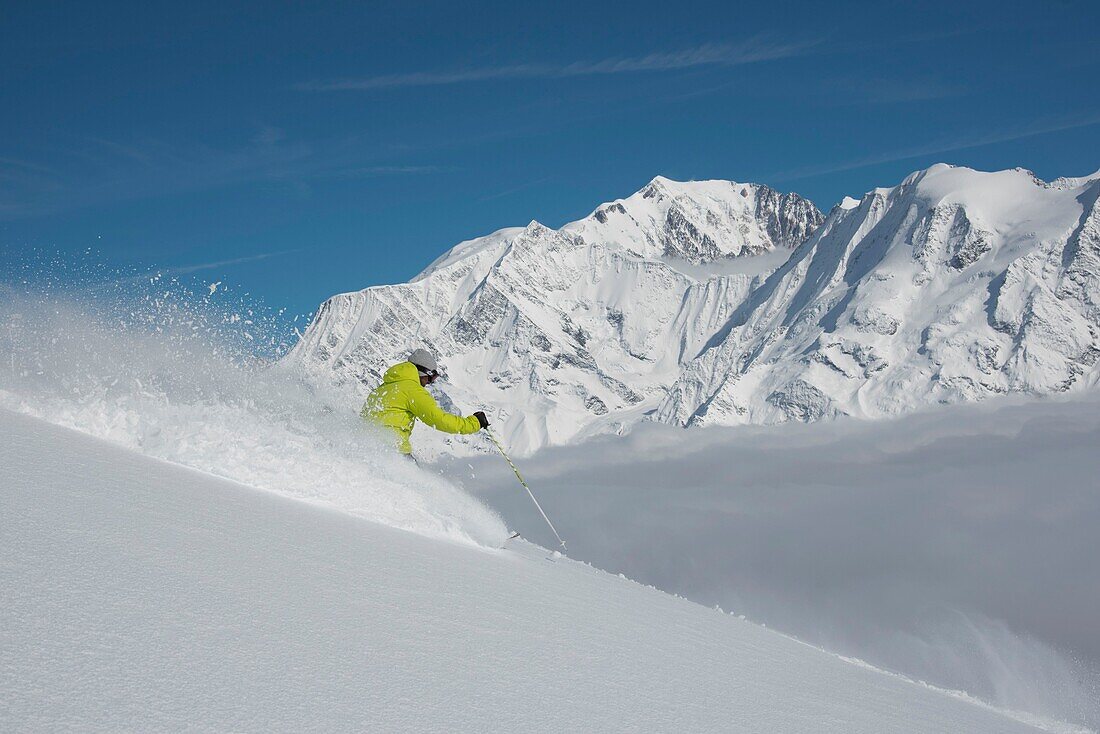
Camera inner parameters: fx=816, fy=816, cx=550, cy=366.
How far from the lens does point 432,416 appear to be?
10.9 metres

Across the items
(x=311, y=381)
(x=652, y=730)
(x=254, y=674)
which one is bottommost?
(x=652, y=730)

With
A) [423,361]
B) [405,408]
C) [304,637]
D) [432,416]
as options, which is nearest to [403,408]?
[405,408]

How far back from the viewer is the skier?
10938 millimetres

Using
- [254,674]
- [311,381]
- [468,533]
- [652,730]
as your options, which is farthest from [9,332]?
[652,730]

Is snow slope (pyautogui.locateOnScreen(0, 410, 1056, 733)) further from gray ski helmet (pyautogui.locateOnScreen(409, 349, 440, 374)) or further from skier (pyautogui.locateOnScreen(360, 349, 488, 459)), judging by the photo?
gray ski helmet (pyautogui.locateOnScreen(409, 349, 440, 374))

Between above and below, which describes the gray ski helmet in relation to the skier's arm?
above

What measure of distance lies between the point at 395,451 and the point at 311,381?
281 centimetres

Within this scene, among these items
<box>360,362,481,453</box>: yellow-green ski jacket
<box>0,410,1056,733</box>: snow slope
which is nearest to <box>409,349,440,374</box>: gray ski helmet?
<box>360,362,481,453</box>: yellow-green ski jacket

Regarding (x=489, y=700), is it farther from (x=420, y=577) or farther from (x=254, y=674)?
(x=420, y=577)

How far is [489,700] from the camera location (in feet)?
11.9

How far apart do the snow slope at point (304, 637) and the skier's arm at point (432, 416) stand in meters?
3.68

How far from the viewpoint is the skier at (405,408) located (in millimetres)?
10938

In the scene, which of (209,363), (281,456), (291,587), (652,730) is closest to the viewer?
(652,730)

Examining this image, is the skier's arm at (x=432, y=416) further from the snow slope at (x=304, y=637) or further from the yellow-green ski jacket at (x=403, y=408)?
the snow slope at (x=304, y=637)
